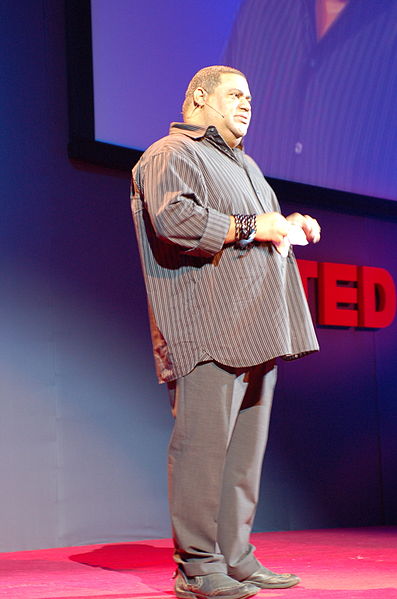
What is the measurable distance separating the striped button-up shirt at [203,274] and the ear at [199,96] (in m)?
0.15

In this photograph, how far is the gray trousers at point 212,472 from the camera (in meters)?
1.71

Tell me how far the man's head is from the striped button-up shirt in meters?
0.12

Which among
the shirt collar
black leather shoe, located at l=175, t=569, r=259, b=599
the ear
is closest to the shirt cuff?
the shirt collar

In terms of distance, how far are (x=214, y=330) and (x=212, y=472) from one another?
320mm

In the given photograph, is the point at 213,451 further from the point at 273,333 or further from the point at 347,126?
the point at 347,126

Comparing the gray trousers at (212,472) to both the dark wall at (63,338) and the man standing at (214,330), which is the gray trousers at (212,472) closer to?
the man standing at (214,330)

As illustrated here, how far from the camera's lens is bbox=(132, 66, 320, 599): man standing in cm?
172

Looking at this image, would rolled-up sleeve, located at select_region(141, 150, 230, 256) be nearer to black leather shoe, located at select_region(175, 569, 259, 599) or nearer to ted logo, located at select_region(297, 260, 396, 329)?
black leather shoe, located at select_region(175, 569, 259, 599)

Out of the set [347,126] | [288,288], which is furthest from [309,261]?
[288,288]

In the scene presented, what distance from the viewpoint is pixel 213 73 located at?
2021 mm

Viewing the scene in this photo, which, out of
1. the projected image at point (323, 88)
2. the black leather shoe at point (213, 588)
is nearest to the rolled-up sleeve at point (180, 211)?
the black leather shoe at point (213, 588)

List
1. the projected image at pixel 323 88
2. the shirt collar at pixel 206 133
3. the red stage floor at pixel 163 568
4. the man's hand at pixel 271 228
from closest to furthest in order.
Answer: the man's hand at pixel 271 228
the red stage floor at pixel 163 568
the shirt collar at pixel 206 133
the projected image at pixel 323 88

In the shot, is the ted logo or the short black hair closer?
the short black hair

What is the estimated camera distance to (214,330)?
1.79 metres
